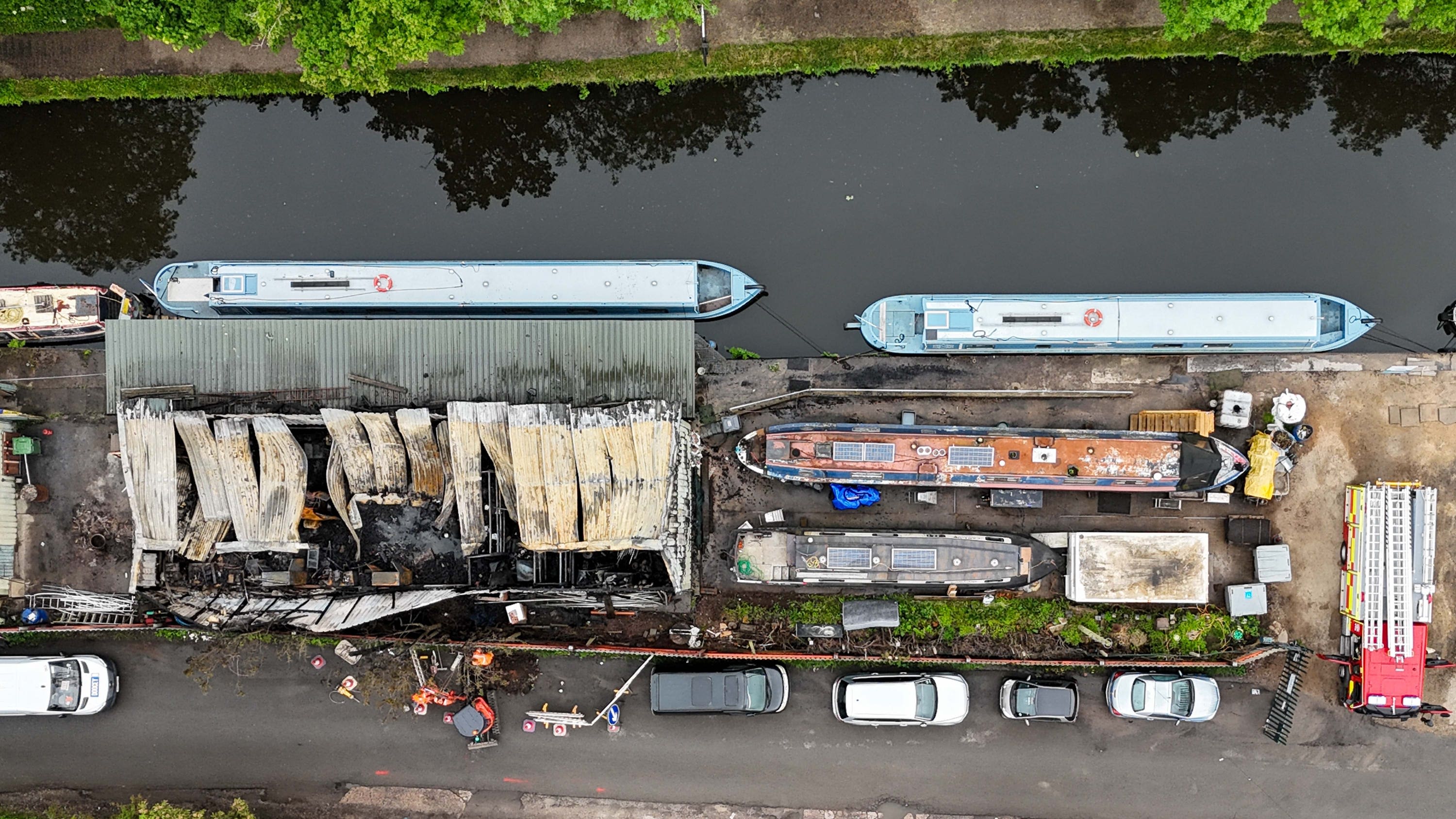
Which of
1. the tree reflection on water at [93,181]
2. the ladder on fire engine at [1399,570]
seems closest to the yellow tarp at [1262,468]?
the ladder on fire engine at [1399,570]

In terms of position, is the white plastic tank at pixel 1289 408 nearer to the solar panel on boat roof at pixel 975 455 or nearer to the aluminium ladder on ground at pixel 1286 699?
the aluminium ladder on ground at pixel 1286 699

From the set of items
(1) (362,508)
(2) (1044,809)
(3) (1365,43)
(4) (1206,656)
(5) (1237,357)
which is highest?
(3) (1365,43)

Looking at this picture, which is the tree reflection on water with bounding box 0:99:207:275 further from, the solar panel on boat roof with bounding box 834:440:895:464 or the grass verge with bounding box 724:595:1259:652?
the grass verge with bounding box 724:595:1259:652

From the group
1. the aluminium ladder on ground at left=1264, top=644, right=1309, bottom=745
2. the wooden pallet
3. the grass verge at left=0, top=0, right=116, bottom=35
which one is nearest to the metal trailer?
the wooden pallet

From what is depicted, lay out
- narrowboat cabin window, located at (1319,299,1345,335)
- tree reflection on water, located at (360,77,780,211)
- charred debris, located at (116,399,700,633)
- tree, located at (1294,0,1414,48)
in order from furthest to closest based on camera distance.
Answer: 1. tree reflection on water, located at (360,77,780,211)
2. narrowboat cabin window, located at (1319,299,1345,335)
3. charred debris, located at (116,399,700,633)
4. tree, located at (1294,0,1414,48)

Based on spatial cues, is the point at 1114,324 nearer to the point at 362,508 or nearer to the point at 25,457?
the point at 362,508

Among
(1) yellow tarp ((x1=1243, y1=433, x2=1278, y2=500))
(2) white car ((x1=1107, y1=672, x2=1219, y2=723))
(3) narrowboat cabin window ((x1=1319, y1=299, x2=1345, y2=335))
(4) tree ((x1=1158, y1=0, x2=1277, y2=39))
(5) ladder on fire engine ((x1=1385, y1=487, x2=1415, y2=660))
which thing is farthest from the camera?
(3) narrowboat cabin window ((x1=1319, y1=299, x2=1345, y2=335))

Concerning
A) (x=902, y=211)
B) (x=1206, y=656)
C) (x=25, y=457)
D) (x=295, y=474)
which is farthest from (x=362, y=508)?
(x=1206, y=656)
